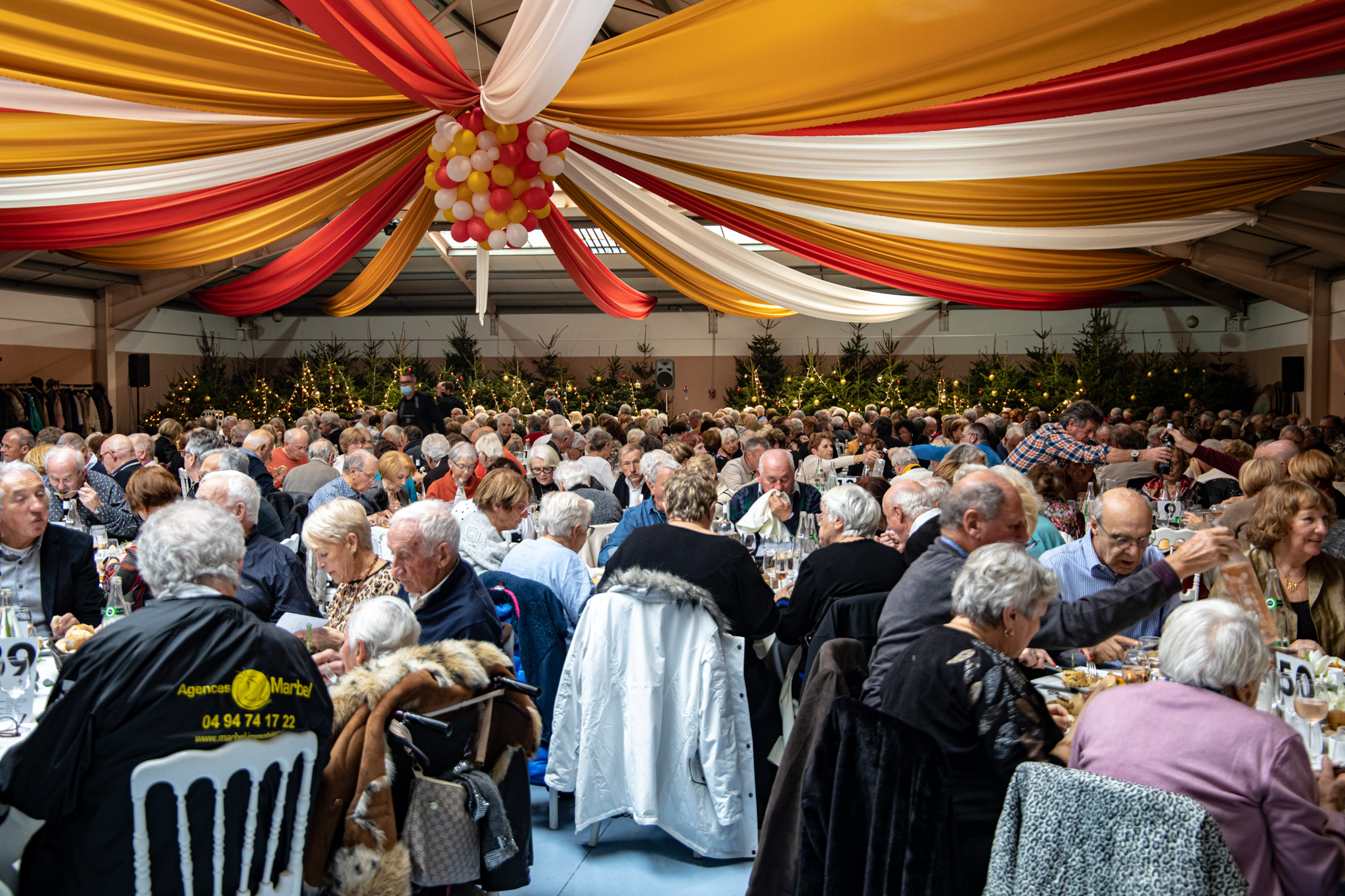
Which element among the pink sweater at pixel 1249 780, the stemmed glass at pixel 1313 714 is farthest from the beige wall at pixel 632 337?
the pink sweater at pixel 1249 780

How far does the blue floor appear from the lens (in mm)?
3021

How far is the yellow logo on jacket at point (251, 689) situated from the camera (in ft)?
6.16

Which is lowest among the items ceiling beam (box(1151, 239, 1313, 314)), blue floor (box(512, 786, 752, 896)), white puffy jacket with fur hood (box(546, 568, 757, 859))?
blue floor (box(512, 786, 752, 896))

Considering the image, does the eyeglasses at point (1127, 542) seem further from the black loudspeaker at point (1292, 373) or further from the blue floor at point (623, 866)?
the black loudspeaker at point (1292, 373)

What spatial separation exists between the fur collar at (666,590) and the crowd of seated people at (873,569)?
0.09 feet

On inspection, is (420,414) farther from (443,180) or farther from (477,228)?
(443,180)

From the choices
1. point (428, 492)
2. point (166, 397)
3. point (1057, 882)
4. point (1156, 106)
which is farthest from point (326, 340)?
point (1057, 882)

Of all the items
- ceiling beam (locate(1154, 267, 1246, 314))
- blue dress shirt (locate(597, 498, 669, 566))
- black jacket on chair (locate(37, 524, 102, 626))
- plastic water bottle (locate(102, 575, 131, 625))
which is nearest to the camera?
plastic water bottle (locate(102, 575, 131, 625))

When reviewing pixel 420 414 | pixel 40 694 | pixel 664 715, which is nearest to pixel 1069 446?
pixel 664 715

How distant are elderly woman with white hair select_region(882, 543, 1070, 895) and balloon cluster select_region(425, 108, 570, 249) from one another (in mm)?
3349

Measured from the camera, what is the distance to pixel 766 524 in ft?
15.2

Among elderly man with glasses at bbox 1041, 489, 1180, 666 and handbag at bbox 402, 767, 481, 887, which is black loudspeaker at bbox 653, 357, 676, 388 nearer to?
elderly man with glasses at bbox 1041, 489, 1180, 666

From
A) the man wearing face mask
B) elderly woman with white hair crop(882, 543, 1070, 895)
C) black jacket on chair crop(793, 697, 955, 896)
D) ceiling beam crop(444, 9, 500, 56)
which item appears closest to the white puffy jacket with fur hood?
black jacket on chair crop(793, 697, 955, 896)

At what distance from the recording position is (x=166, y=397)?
52.9 feet
